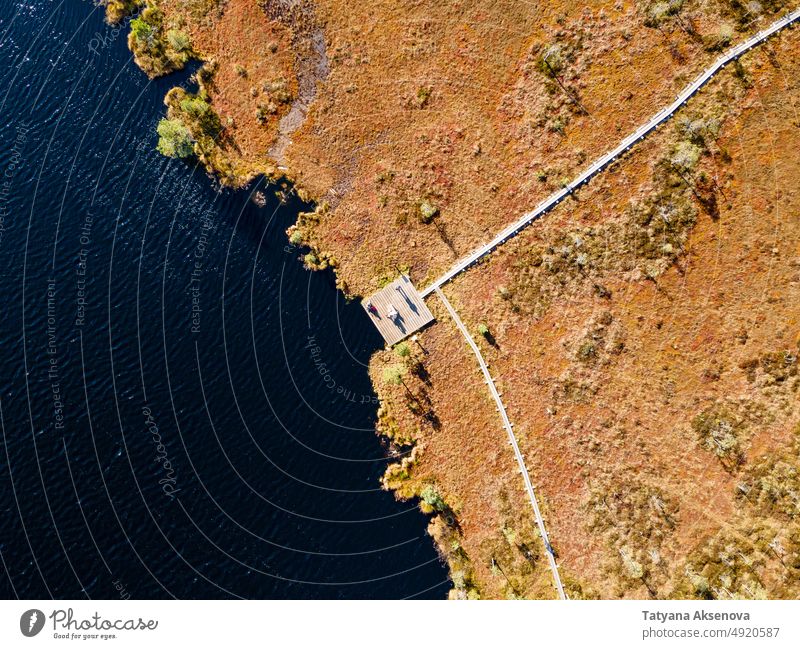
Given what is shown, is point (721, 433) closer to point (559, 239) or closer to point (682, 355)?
point (682, 355)

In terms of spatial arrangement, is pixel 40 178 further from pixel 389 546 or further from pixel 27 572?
pixel 389 546

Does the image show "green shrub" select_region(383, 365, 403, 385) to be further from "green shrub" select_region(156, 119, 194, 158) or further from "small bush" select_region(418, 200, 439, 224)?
"green shrub" select_region(156, 119, 194, 158)

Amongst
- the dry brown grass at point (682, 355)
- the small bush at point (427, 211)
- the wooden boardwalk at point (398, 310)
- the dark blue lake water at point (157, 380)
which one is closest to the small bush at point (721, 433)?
the dry brown grass at point (682, 355)

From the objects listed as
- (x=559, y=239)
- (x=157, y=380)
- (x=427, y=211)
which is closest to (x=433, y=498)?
(x=559, y=239)

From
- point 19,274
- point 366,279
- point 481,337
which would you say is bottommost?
point 481,337

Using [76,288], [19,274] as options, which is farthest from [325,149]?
[19,274]

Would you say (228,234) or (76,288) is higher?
(76,288)

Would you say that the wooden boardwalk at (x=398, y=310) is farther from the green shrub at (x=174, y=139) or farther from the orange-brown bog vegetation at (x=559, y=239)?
the green shrub at (x=174, y=139)

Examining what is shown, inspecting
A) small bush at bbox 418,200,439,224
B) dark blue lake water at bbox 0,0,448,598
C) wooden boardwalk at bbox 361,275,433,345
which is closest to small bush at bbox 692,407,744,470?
wooden boardwalk at bbox 361,275,433,345
